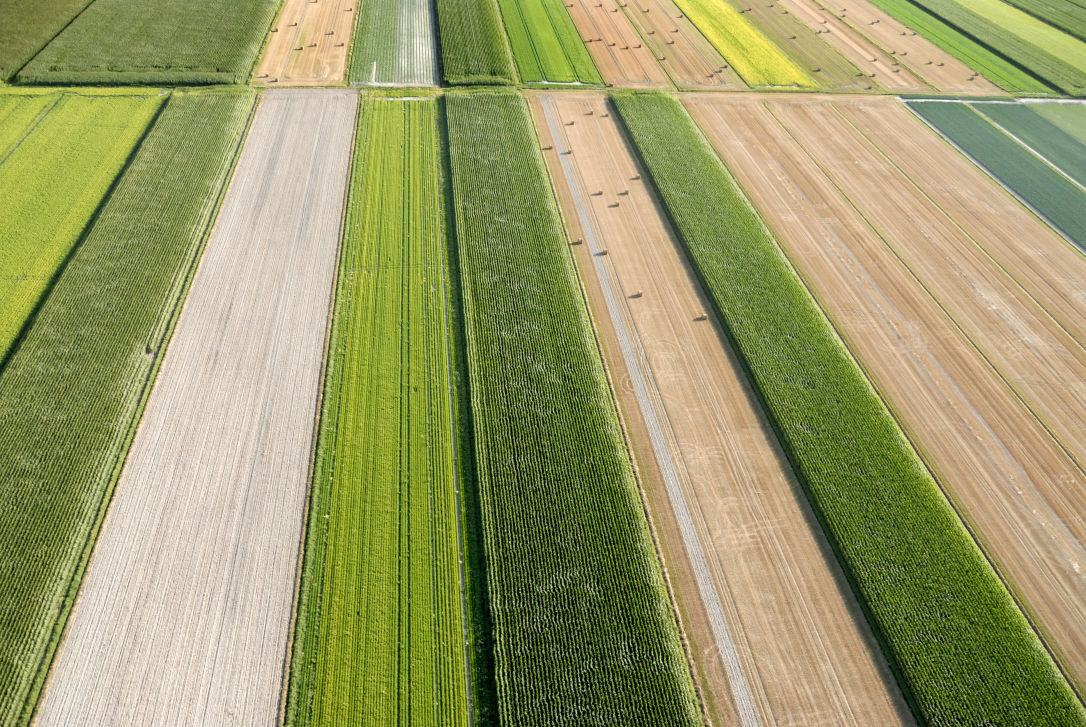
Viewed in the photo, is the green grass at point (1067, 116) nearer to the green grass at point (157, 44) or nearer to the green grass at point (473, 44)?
the green grass at point (473, 44)

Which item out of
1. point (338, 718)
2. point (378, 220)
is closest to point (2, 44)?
point (378, 220)

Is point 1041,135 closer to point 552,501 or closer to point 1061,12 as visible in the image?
point 1061,12

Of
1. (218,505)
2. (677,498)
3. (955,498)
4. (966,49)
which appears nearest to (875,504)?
(955,498)

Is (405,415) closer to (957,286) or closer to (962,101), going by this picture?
(957,286)

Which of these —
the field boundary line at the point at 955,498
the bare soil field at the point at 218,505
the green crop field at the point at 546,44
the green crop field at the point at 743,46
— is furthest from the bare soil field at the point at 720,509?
the green crop field at the point at 743,46

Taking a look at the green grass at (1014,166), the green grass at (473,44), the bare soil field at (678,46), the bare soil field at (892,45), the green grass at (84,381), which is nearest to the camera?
the green grass at (84,381)

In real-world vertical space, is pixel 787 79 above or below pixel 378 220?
above

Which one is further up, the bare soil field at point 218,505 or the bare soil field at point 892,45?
the bare soil field at point 892,45

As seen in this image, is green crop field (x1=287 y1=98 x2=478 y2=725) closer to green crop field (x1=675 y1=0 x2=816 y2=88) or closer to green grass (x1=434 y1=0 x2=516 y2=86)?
green grass (x1=434 y1=0 x2=516 y2=86)
